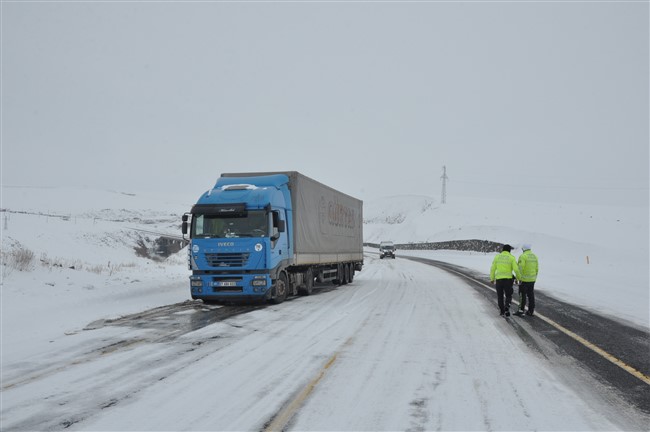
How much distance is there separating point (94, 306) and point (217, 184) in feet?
16.5

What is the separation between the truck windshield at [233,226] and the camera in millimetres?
14953

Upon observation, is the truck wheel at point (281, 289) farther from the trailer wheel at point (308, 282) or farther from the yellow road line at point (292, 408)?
the yellow road line at point (292, 408)

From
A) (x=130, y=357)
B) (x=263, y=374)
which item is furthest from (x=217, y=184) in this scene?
(x=263, y=374)

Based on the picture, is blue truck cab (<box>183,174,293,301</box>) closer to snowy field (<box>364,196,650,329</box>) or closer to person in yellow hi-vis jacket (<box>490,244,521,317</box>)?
person in yellow hi-vis jacket (<box>490,244,521,317</box>)

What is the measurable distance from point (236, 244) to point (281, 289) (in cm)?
209

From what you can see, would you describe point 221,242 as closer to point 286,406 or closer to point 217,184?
point 217,184

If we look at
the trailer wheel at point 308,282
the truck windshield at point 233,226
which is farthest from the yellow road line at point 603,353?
the trailer wheel at point 308,282

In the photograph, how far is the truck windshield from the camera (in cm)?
1495

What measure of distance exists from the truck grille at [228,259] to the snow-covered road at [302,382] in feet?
12.2

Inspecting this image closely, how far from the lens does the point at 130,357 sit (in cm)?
812

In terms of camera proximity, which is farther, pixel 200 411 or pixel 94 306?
pixel 94 306

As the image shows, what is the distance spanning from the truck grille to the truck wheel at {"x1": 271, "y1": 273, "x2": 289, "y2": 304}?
1.26 meters

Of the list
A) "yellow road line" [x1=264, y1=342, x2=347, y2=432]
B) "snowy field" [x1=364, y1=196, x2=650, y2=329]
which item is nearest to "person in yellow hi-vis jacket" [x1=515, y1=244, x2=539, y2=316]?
"snowy field" [x1=364, y1=196, x2=650, y2=329]

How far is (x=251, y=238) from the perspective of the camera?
14758 millimetres
